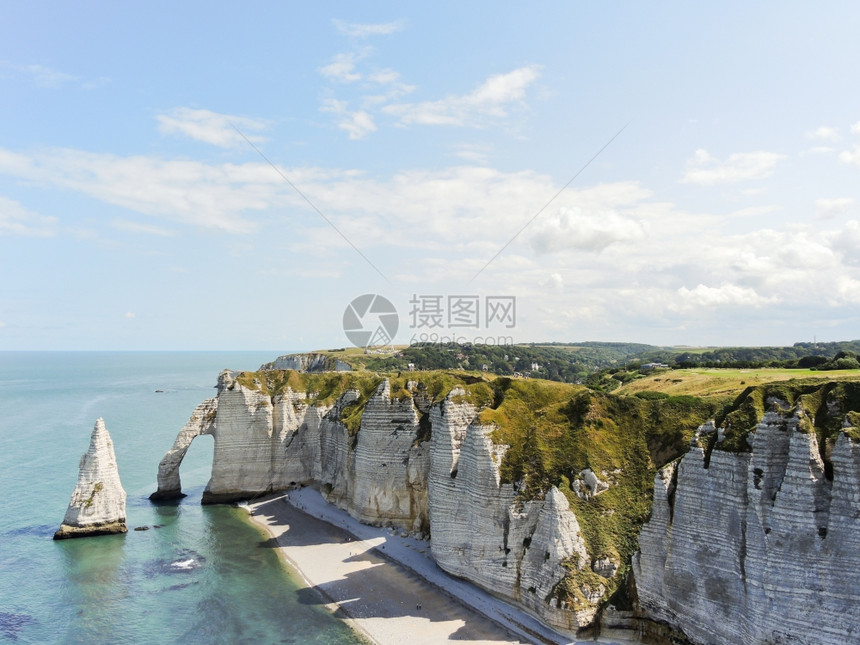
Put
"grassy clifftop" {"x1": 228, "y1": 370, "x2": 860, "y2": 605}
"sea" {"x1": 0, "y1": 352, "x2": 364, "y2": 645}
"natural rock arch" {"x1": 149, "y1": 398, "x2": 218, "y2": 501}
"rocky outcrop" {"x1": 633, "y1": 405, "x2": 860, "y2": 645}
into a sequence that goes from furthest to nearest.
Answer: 1. "natural rock arch" {"x1": 149, "y1": 398, "x2": 218, "y2": 501}
2. "sea" {"x1": 0, "y1": 352, "x2": 364, "y2": 645}
3. "grassy clifftop" {"x1": 228, "y1": 370, "x2": 860, "y2": 605}
4. "rocky outcrop" {"x1": 633, "y1": 405, "x2": 860, "y2": 645}

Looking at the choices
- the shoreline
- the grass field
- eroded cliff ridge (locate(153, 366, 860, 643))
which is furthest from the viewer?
the grass field

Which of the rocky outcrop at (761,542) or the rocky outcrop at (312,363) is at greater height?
the rocky outcrop at (312,363)

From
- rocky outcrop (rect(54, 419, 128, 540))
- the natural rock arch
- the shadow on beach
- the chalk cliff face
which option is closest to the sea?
rocky outcrop (rect(54, 419, 128, 540))

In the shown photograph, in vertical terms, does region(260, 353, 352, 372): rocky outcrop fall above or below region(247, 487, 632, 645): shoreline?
above

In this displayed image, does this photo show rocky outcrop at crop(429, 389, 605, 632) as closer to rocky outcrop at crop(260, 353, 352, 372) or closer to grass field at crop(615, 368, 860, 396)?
grass field at crop(615, 368, 860, 396)

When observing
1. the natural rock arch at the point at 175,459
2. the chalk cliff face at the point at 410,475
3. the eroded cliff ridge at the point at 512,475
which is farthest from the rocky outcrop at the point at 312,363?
the eroded cliff ridge at the point at 512,475

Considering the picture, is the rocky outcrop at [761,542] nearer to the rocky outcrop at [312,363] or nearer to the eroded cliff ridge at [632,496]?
the eroded cliff ridge at [632,496]
